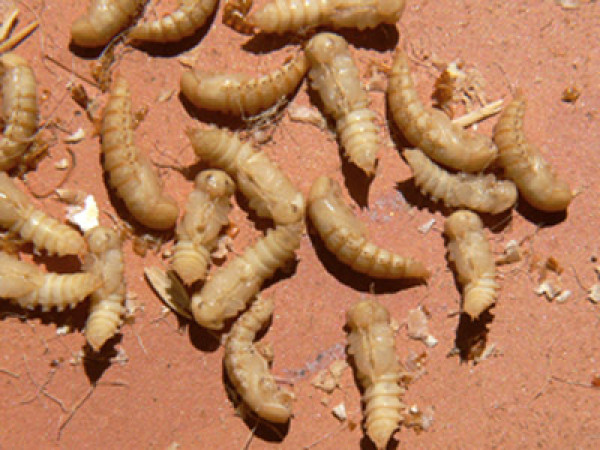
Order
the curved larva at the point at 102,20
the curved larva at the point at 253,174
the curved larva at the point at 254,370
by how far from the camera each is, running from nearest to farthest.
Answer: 1. the curved larva at the point at 254,370
2. the curved larva at the point at 253,174
3. the curved larva at the point at 102,20

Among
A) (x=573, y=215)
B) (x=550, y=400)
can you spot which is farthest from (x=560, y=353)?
(x=573, y=215)

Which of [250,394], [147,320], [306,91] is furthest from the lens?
[306,91]

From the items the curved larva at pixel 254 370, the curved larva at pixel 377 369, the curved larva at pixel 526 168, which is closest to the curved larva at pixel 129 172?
the curved larva at pixel 254 370

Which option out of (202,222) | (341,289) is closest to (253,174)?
(202,222)

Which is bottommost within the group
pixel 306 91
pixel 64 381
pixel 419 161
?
pixel 64 381

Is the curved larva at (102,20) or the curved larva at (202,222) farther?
the curved larva at (102,20)

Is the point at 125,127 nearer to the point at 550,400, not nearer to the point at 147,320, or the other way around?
the point at 147,320

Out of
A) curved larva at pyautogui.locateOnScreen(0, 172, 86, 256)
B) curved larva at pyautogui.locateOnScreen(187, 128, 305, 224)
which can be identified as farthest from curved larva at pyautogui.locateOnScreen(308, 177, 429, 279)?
curved larva at pyautogui.locateOnScreen(0, 172, 86, 256)

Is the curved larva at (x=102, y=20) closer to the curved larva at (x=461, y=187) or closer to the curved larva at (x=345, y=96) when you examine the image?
the curved larva at (x=345, y=96)
